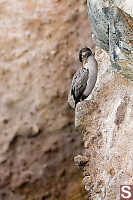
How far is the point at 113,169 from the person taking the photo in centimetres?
147

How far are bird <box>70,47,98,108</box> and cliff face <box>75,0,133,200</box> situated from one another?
3 cm

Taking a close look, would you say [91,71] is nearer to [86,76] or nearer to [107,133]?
[86,76]

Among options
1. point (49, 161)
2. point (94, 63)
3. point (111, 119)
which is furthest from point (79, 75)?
point (49, 161)

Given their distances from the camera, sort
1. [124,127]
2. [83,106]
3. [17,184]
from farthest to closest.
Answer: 1. [17,184]
2. [83,106]
3. [124,127]

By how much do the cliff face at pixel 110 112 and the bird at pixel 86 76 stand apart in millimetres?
26

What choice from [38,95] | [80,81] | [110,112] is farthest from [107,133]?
[38,95]

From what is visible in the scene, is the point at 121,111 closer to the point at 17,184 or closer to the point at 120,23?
the point at 120,23

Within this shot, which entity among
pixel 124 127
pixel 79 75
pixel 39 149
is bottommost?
pixel 39 149

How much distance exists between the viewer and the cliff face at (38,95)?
2.57m

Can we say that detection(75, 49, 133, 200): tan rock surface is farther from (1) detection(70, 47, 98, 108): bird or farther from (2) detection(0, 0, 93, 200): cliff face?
(2) detection(0, 0, 93, 200): cliff face

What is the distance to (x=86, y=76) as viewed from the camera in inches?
68.1

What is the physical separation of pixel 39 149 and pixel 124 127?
4.08ft

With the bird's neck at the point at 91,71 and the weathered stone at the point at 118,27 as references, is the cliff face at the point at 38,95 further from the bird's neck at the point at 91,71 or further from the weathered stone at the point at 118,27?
the weathered stone at the point at 118,27

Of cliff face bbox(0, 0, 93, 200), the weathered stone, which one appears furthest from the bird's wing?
cliff face bbox(0, 0, 93, 200)
